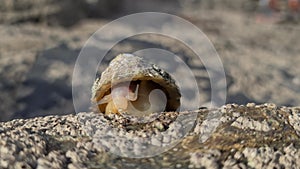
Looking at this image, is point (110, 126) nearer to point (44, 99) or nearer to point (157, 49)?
point (44, 99)

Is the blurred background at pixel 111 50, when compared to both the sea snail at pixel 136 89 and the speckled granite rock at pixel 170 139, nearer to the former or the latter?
the sea snail at pixel 136 89

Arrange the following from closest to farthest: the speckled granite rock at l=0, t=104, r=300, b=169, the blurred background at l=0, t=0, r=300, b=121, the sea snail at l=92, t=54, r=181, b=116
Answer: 1. the speckled granite rock at l=0, t=104, r=300, b=169
2. the sea snail at l=92, t=54, r=181, b=116
3. the blurred background at l=0, t=0, r=300, b=121

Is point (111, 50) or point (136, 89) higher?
point (111, 50)

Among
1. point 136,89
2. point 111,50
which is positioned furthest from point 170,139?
point 111,50

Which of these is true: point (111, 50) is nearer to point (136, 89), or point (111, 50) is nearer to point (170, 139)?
point (136, 89)

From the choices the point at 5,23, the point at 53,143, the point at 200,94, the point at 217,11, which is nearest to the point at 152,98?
the point at 53,143

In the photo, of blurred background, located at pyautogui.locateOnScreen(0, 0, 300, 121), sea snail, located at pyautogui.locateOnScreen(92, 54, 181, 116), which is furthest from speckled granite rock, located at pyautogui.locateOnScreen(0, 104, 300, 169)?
blurred background, located at pyautogui.locateOnScreen(0, 0, 300, 121)

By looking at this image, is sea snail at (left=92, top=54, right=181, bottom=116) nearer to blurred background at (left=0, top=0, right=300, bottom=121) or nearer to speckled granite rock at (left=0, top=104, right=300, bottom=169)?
speckled granite rock at (left=0, top=104, right=300, bottom=169)
